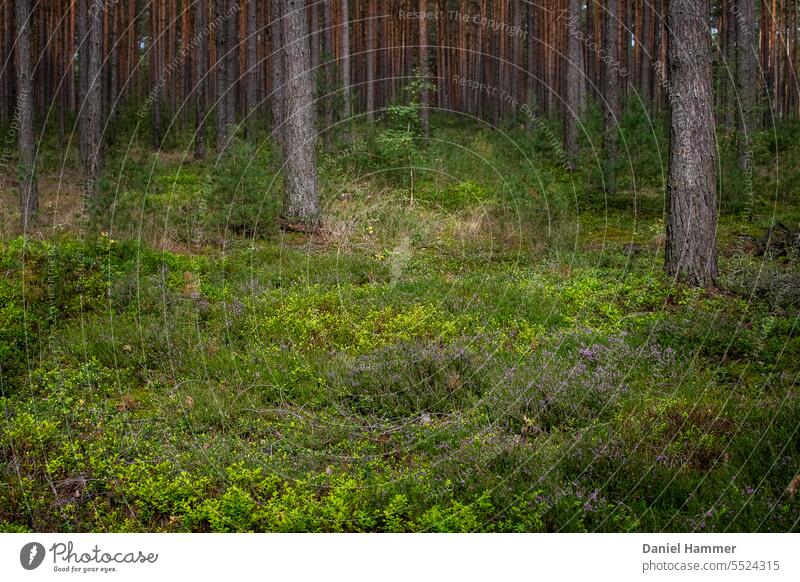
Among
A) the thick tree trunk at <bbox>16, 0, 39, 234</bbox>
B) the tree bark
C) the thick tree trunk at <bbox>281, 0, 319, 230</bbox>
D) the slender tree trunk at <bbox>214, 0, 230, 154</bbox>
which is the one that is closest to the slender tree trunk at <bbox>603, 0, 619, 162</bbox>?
the thick tree trunk at <bbox>281, 0, 319, 230</bbox>

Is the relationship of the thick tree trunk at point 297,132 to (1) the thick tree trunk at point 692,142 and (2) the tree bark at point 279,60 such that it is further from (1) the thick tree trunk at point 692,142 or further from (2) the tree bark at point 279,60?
(1) the thick tree trunk at point 692,142

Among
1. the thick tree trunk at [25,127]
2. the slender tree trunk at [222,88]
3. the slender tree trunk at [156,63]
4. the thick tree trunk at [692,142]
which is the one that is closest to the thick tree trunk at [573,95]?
the slender tree trunk at [222,88]

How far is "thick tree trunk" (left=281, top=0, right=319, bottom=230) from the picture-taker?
13250 millimetres

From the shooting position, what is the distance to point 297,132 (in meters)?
13.5

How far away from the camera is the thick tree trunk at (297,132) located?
522 inches

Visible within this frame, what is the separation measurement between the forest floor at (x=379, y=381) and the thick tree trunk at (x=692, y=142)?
477 millimetres

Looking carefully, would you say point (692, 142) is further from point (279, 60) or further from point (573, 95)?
point (573, 95)

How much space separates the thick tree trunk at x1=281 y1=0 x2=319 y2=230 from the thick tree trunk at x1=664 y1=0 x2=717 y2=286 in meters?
6.30

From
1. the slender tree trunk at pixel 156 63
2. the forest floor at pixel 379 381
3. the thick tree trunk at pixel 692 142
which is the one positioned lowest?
the forest floor at pixel 379 381

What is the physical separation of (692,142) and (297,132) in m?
6.99

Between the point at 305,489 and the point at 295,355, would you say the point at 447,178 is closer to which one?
the point at 295,355

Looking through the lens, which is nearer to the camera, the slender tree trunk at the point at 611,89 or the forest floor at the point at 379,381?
the forest floor at the point at 379,381
